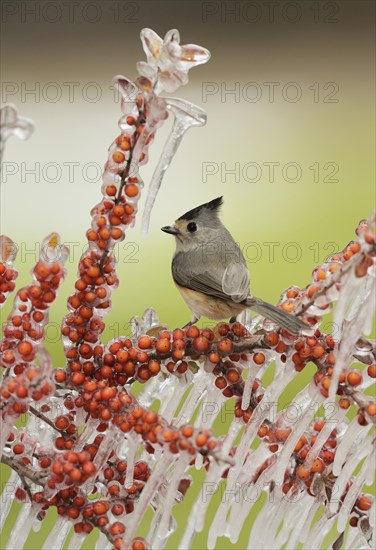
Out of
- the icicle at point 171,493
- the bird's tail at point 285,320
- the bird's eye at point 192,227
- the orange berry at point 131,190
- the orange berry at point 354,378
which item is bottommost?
the icicle at point 171,493

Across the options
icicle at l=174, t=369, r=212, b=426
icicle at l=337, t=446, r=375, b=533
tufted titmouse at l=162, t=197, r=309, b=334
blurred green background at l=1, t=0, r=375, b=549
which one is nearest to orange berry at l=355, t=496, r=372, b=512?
icicle at l=337, t=446, r=375, b=533

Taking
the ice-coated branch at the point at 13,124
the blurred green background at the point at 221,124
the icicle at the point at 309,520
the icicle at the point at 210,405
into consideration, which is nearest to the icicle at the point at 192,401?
the icicle at the point at 210,405

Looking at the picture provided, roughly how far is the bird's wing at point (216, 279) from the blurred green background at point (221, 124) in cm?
104

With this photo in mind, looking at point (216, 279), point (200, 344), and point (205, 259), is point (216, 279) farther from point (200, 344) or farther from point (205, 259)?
point (200, 344)

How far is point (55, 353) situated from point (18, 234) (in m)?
0.59

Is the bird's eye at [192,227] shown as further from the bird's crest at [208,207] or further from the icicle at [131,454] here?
the icicle at [131,454]

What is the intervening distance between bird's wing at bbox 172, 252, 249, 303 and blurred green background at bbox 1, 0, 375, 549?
104 centimetres

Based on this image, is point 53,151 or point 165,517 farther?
point 53,151

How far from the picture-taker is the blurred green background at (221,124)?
2.10 meters

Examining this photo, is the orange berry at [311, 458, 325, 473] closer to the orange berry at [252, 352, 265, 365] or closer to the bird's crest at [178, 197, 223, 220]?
the orange berry at [252, 352, 265, 365]

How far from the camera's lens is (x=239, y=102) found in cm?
264

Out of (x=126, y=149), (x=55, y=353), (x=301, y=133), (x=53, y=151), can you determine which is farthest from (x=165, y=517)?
(x=301, y=133)

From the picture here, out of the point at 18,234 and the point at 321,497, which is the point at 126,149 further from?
the point at 18,234

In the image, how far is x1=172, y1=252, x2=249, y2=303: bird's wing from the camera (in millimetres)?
672
